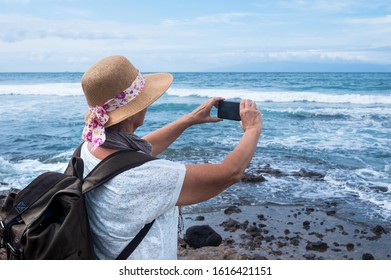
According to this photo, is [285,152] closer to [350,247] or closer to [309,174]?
[309,174]

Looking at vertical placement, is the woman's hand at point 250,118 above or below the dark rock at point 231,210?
above

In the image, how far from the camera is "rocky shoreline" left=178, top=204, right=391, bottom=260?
5.64 m

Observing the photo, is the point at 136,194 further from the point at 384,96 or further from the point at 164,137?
the point at 384,96

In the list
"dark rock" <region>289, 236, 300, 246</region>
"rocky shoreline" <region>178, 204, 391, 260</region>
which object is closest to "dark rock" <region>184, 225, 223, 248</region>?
"rocky shoreline" <region>178, 204, 391, 260</region>

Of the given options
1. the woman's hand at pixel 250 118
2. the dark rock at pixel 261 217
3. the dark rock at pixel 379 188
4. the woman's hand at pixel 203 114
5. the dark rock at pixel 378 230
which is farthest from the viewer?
the dark rock at pixel 379 188

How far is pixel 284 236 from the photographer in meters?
6.24

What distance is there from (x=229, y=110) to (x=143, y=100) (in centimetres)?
55

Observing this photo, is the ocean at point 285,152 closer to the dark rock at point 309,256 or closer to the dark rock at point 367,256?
the dark rock at point 367,256

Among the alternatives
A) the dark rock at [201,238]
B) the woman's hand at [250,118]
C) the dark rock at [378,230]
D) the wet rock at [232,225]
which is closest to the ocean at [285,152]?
the dark rock at [378,230]

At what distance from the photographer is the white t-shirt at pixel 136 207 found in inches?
69.1

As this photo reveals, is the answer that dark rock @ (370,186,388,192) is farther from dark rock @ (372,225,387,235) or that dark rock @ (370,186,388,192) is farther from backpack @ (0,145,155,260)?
backpack @ (0,145,155,260)

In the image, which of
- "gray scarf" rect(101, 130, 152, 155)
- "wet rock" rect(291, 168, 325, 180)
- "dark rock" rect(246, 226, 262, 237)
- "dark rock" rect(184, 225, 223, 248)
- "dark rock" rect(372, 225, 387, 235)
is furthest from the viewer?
"wet rock" rect(291, 168, 325, 180)

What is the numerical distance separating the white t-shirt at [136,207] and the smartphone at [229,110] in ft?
1.99
